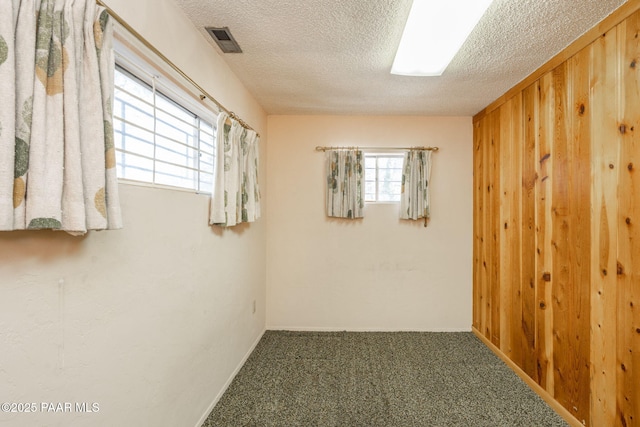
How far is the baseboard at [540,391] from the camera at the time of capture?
5.84ft

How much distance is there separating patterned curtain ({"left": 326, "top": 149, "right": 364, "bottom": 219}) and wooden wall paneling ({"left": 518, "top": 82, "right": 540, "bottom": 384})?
4.68ft

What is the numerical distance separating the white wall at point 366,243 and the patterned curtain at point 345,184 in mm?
130

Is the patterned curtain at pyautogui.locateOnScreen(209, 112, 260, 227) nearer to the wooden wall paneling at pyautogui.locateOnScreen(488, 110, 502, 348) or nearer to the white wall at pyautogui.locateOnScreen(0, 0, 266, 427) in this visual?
the white wall at pyautogui.locateOnScreen(0, 0, 266, 427)

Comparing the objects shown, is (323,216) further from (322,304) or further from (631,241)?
(631,241)

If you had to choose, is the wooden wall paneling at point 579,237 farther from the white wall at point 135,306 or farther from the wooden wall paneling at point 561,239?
the white wall at point 135,306

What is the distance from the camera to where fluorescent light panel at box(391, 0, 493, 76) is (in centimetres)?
138

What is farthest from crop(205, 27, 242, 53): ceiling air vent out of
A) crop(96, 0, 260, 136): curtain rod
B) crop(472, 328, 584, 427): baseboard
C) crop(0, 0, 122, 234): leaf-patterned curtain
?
crop(472, 328, 584, 427): baseboard

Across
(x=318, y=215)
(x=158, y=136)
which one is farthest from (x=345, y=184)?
(x=158, y=136)

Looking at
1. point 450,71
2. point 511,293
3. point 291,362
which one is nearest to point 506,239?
point 511,293

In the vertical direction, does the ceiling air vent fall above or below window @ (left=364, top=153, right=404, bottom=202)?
above

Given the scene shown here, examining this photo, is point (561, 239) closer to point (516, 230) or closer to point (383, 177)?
point (516, 230)

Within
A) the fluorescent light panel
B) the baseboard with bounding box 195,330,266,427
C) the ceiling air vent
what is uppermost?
the ceiling air vent

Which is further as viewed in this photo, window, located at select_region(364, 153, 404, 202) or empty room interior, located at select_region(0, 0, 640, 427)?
window, located at select_region(364, 153, 404, 202)

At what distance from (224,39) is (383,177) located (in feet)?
6.75
